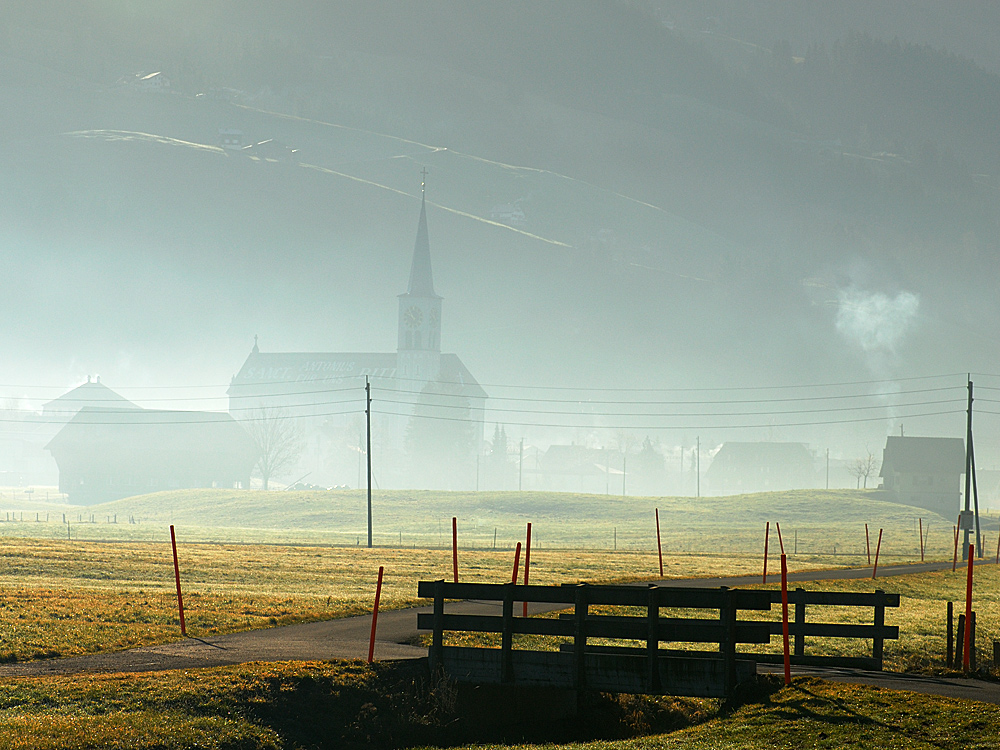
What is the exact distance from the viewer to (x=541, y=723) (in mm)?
17922

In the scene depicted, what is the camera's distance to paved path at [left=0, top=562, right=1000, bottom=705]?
1734 cm

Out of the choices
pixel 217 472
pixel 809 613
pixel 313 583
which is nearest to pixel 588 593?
pixel 809 613

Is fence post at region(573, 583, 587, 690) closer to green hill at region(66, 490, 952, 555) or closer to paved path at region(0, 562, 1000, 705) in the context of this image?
paved path at region(0, 562, 1000, 705)

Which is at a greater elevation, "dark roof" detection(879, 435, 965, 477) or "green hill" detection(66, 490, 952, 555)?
"dark roof" detection(879, 435, 965, 477)

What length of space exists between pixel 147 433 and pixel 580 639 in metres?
166

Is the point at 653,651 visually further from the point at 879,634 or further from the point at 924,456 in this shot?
the point at 924,456

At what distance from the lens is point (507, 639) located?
17641mm

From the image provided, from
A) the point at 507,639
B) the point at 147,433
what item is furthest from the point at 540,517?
the point at 507,639

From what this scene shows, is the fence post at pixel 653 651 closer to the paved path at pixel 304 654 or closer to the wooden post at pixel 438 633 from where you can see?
the paved path at pixel 304 654

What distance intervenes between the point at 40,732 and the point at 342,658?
5.92 m

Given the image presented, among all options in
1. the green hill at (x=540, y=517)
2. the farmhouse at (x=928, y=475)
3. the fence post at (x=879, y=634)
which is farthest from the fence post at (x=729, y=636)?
the farmhouse at (x=928, y=475)

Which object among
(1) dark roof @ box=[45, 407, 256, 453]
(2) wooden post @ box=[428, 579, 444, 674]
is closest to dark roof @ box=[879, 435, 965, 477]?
(1) dark roof @ box=[45, 407, 256, 453]

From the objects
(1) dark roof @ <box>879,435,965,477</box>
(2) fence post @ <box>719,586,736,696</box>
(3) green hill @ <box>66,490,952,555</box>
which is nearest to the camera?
(2) fence post @ <box>719,586,736,696</box>

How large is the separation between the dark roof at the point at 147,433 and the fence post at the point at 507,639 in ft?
521
